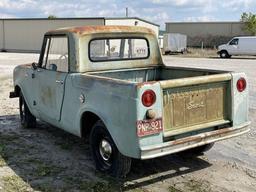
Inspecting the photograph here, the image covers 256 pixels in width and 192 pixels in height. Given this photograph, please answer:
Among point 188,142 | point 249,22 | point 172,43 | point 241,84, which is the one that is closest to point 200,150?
point 241,84

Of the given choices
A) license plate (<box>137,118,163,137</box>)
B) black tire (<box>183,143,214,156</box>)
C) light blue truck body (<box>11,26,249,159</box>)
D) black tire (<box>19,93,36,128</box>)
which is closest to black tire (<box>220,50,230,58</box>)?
black tire (<box>19,93,36,128</box>)

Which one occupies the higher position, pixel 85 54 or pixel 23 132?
pixel 85 54

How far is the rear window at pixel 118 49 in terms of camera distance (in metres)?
6.33

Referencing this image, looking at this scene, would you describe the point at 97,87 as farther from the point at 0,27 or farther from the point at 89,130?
the point at 0,27

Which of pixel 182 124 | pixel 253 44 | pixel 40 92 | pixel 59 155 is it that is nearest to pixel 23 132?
pixel 40 92

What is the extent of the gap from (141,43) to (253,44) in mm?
33880

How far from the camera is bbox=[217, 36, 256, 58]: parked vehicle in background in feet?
127

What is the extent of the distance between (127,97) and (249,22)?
58.8 metres

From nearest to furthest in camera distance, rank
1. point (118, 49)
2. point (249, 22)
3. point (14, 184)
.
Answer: point (14, 184)
point (118, 49)
point (249, 22)

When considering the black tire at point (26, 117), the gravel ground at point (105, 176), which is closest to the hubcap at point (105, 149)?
the gravel ground at point (105, 176)

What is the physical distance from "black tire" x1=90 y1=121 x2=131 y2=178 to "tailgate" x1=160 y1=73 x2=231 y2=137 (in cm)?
75

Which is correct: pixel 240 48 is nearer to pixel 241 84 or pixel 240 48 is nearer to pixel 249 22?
pixel 249 22

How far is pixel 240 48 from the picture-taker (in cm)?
3903

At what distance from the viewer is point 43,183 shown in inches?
211
